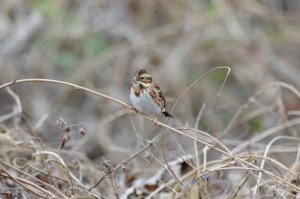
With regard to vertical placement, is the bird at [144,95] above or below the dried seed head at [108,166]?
above

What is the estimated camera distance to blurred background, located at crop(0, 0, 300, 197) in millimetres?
5801

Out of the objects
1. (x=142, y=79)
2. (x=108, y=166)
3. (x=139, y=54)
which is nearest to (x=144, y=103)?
(x=142, y=79)

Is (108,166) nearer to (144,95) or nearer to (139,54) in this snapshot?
(144,95)

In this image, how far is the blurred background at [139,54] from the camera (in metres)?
5.80

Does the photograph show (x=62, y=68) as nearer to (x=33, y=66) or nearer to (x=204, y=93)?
(x=33, y=66)

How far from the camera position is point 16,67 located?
5824 mm

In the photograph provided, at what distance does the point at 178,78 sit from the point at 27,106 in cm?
226

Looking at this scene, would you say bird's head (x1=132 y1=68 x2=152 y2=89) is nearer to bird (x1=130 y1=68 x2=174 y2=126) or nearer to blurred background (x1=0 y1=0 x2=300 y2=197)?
bird (x1=130 y1=68 x2=174 y2=126)

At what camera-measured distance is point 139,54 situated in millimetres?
6426

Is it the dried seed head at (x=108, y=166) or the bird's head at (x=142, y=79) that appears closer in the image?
the dried seed head at (x=108, y=166)

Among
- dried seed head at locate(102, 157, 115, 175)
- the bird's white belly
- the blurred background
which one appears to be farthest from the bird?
the blurred background

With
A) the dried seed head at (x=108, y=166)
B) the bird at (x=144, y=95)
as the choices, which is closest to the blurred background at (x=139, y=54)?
the bird at (x=144, y=95)

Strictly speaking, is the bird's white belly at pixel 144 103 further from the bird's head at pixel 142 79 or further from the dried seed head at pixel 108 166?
the dried seed head at pixel 108 166

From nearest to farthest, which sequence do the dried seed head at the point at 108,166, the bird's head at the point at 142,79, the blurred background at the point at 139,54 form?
the dried seed head at the point at 108,166
the bird's head at the point at 142,79
the blurred background at the point at 139,54
